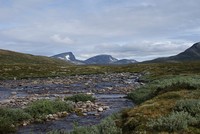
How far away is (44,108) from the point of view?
21.8m

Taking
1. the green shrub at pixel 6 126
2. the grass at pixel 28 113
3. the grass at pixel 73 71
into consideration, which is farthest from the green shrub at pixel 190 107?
the grass at pixel 73 71

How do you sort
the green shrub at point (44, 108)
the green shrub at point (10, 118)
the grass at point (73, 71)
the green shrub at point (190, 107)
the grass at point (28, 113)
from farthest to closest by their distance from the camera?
the grass at point (73, 71)
the green shrub at point (44, 108)
the grass at point (28, 113)
the green shrub at point (10, 118)
the green shrub at point (190, 107)

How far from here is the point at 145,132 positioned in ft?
34.7

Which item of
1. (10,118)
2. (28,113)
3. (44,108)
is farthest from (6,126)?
(44,108)

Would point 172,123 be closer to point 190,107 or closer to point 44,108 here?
point 190,107

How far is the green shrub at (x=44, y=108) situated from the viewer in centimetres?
2114

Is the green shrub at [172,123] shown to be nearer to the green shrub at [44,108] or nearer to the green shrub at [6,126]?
the green shrub at [6,126]

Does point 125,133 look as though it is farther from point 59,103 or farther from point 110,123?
point 59,103

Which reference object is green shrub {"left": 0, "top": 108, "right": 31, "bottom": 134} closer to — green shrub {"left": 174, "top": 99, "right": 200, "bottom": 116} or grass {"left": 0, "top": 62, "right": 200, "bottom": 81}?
green shrub {"left": 174, "top": 99, "right": 200, "bottom": 116}

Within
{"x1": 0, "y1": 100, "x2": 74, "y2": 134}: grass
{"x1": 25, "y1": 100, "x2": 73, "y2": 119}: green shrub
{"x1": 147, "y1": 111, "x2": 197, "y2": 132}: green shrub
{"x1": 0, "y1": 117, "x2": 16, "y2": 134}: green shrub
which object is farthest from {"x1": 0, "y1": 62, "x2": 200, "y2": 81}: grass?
{"x1": 147, "y1": 111, "x2": 197, "y2": 132}: green shrub

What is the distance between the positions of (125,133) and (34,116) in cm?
1021

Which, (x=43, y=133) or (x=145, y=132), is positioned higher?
(x=145, y=132)

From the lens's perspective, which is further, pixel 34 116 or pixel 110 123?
pixel 34 116

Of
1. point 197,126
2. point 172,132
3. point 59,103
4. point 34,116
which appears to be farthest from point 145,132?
point 59,103
